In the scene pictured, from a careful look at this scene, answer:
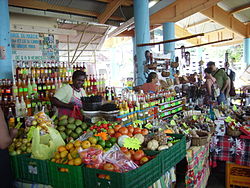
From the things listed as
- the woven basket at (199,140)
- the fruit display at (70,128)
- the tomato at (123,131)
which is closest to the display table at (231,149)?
the woven basket at (199,140)

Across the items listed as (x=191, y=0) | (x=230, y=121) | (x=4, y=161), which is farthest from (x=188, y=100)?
(x=191, y=0)

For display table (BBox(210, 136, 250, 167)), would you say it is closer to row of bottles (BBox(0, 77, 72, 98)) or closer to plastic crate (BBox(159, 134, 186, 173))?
plastic crate (BBox(159, 134, 186, 173))

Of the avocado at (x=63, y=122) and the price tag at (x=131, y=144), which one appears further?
A: the avocado at (x=63, y=122)

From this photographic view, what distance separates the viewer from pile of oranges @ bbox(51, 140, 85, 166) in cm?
165

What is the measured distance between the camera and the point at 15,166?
6.63ft

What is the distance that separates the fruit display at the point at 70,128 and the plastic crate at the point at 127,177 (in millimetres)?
837

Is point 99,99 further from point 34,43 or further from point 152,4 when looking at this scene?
point 152,4

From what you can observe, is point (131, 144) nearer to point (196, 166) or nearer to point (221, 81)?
point (196, 166)

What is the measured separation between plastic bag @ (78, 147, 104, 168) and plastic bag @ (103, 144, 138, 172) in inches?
2.4

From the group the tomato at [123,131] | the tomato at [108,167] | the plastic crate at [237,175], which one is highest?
the tomato at [123,131]

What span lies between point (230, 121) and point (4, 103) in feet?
13.8

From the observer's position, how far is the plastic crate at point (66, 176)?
62.6 inches

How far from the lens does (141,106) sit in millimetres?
3221

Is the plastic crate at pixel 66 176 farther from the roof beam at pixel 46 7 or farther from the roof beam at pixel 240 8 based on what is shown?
the roof beam at pixel 240 8
